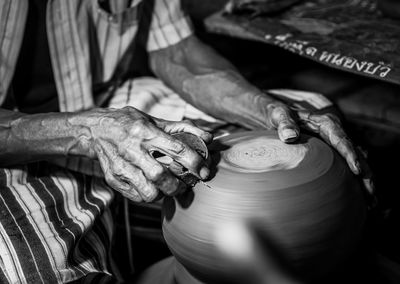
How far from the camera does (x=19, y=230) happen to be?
3.76 feet

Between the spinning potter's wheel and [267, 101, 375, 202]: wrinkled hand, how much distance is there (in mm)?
59

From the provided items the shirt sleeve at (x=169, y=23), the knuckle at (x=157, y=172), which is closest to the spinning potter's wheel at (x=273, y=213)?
the knuckle at (x=157, y=172)

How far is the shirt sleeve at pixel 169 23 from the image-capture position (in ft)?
5.67

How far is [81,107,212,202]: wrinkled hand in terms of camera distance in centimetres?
97

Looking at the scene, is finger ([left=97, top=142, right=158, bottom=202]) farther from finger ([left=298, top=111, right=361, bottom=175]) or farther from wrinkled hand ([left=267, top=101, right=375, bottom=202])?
finger ([left=298, top=111, right=361, bottom=175])

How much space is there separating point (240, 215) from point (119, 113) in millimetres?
333

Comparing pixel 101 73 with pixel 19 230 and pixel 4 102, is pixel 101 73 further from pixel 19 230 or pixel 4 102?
pixel 19 230

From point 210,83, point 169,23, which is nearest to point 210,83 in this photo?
point 210,83

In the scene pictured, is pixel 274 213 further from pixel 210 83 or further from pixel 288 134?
pixel 210 83

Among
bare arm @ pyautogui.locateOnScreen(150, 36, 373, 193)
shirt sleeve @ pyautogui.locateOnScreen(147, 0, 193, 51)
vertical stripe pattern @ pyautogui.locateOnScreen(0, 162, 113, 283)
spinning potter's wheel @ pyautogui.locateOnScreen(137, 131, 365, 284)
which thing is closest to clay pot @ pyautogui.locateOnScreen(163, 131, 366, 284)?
spinning potter's wheel @ pyautogui.locateOnScreen(137, 131, 365, 284)

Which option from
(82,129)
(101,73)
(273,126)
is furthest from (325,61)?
(82,129)

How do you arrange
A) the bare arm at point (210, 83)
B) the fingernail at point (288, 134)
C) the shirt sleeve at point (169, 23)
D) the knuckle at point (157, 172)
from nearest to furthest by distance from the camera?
1. the knuckle at point (157, 172)
2. the fingernail at point (288, 134)
3. the bare arm at point (210, 83)
4. the shirt sleeve at point (169, 23)

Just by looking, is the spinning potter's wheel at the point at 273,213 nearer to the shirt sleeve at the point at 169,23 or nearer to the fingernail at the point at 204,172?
the fingernail at the point at 204,172

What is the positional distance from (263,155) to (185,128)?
0.56 feet
